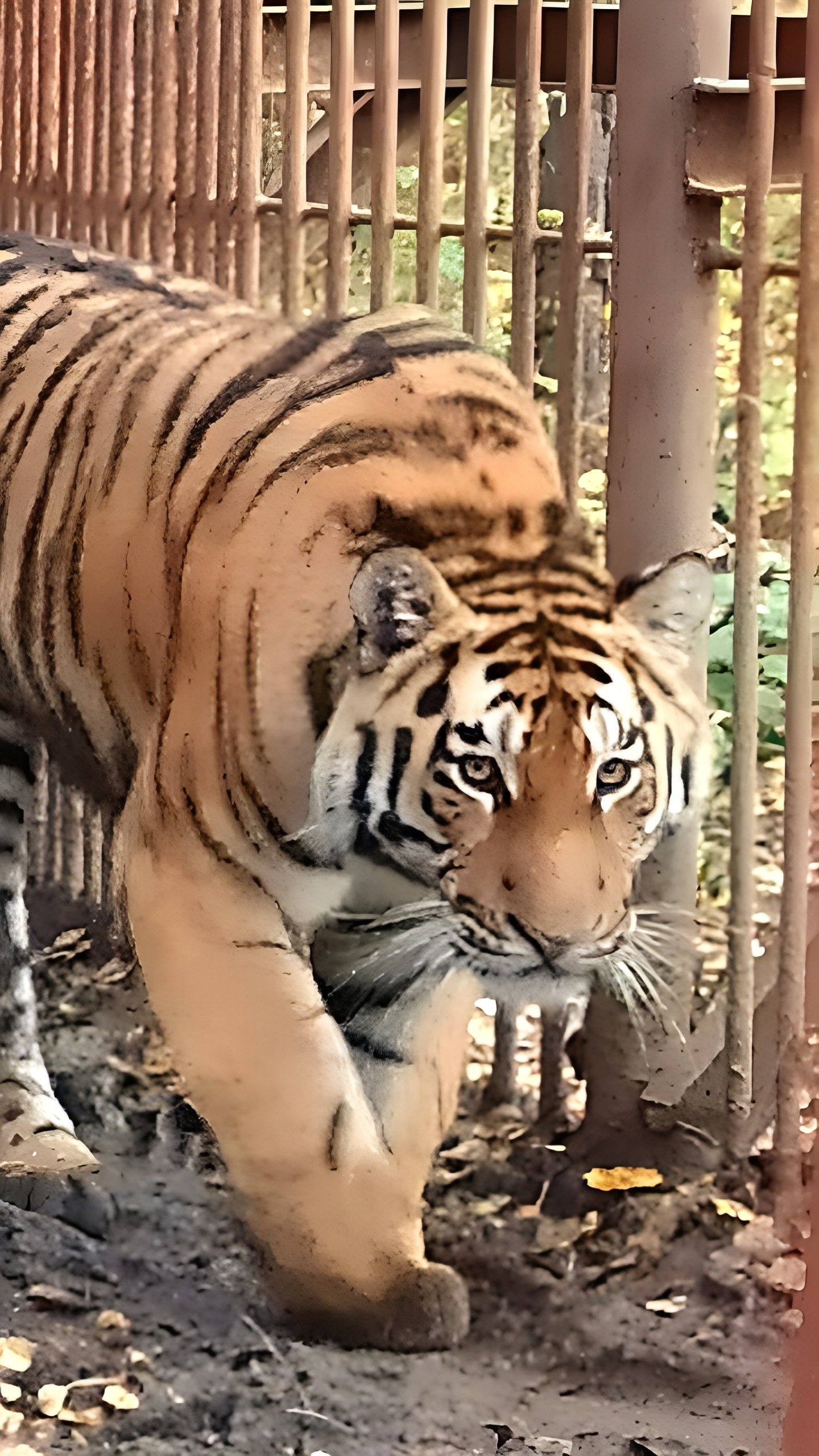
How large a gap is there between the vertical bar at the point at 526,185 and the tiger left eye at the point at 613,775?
33 centimetres

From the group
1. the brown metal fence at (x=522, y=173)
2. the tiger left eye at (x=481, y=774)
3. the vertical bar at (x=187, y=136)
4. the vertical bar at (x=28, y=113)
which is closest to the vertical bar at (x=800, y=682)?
the brown metal fence at (x=522, y=173)

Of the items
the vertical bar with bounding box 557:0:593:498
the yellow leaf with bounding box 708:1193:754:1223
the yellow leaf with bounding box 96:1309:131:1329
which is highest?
the vertical bar with bounding box 557:0:593:498

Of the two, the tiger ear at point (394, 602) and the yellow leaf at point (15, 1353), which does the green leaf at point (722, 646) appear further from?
the yellow leaf at point (15, 1353)

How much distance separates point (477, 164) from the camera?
1.20 m

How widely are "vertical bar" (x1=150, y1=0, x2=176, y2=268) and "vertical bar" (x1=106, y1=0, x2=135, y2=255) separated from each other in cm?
3

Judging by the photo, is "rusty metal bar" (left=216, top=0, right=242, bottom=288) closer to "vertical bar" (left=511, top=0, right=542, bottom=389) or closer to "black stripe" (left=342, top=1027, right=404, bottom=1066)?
"vertical bar" (left=511, top=0, right=542, bottom=389)

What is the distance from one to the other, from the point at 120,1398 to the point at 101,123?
106cm

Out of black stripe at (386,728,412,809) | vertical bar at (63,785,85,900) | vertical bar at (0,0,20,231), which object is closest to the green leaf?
black stripe at (386,728,412,809)

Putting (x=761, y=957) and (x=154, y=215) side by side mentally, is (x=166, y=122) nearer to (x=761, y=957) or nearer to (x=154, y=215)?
(x=154, y=215)

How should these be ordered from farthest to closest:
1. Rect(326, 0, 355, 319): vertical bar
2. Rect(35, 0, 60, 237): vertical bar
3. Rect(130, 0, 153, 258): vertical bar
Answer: Rect(35, 0, 60, 237): vertical bar, Rect(130, 0, 153, 258): vertical bar, Rect(326, 0, 355, 319): vertical bar

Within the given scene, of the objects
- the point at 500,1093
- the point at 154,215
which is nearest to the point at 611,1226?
the point at 500,1093

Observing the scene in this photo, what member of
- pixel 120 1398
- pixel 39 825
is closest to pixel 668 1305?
pixel 120 1398

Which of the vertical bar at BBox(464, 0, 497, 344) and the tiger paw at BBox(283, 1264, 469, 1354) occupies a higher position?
the vertical bar at BBox(464, 0, 497, 344)

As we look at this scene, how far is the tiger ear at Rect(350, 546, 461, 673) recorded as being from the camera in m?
1.03
